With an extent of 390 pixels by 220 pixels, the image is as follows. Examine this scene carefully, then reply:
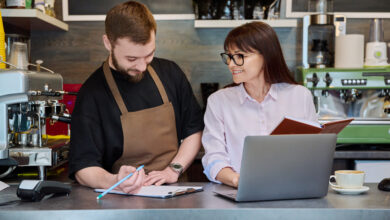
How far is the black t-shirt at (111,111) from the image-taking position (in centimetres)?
173

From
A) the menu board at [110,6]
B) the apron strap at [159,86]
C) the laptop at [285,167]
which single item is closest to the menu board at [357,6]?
the menu board at [110,6]

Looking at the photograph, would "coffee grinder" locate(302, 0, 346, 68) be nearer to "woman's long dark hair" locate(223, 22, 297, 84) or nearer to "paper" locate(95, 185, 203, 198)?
"woman's long dark hair" locate(223, 22, 297, 84)

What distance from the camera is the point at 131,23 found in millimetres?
1685

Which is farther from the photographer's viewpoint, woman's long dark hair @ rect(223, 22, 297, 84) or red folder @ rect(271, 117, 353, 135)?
woman's long dark hair @ rect(223, 22, 297, 84)

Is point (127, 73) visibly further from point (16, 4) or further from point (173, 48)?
point (173, 48)

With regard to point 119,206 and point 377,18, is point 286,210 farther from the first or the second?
point 377,18

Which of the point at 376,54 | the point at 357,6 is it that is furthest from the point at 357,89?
the point at 357,6

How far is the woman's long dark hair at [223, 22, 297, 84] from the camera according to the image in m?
1.92

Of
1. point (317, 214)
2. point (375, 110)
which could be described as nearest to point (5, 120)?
point (317, 214)

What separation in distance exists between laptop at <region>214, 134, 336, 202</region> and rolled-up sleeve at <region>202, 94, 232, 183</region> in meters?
0.42

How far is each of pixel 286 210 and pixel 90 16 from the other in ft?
8.03

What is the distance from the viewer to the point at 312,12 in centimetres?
323

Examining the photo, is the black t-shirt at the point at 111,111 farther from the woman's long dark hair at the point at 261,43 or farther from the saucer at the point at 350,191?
the saucer at the point at 350,191

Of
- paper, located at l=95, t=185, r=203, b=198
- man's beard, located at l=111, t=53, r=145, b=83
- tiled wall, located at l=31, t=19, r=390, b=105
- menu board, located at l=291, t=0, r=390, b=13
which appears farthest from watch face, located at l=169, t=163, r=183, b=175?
menu board, located at l=291, t=0, r=390, b=13
